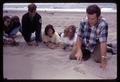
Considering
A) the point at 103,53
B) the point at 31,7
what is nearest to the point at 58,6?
the point at 31,7

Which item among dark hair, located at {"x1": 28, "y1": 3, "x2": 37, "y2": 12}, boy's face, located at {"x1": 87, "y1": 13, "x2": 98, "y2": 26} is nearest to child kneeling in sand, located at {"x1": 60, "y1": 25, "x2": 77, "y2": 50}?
boy's face, located at {"x1": 87, "y1": 13, "x2": 98, "y2": 26}

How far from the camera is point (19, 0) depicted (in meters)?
2.25

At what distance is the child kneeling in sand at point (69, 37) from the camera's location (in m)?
2.22

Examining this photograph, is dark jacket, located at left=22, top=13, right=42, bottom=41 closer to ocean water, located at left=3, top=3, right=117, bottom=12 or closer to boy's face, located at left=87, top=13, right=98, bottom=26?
ocean water, located at left=3, top=3, right=117, bottom=12

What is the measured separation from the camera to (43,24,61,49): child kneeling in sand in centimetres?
223

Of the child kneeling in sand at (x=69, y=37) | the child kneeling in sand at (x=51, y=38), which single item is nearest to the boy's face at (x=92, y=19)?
the child kneeling in sand at (x=69, y=37)

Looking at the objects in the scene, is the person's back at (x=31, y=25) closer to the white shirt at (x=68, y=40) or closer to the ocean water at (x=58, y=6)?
the ocean water at (x=58, y=6)

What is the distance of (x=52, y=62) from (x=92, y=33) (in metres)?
0.37

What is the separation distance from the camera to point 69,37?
7.34 ft

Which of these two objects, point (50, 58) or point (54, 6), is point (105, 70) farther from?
point (54, 6)

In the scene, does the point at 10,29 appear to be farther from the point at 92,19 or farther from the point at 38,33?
the point at 92,19

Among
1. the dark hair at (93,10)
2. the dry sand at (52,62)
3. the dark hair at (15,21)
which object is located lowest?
the dry sand at (52,62)

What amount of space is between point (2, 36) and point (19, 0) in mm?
299

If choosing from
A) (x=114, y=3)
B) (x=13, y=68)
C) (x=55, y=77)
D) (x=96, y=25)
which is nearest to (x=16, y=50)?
(x=13, y=68)
